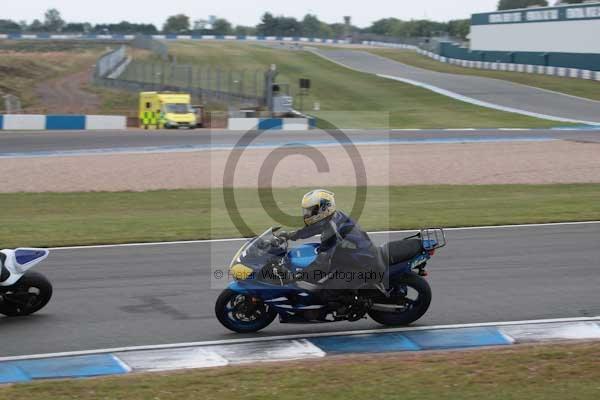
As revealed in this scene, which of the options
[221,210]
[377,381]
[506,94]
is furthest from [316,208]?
[506,94]

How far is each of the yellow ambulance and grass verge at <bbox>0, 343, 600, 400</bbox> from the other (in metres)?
32.8

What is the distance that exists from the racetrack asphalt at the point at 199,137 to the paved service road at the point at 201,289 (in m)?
17.7

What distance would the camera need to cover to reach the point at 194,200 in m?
20.7

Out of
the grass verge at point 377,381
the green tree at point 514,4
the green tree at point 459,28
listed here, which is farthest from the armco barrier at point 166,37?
the grass verge at point 377,381

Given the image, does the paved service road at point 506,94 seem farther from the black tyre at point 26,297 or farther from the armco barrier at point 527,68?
the black tyre at point 26,297

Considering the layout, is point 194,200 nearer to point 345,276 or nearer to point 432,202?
point 432,202

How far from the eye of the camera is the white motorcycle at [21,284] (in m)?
9.88

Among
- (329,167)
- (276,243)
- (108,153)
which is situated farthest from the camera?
(108,153)

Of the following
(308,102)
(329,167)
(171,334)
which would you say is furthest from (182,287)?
(308,102)

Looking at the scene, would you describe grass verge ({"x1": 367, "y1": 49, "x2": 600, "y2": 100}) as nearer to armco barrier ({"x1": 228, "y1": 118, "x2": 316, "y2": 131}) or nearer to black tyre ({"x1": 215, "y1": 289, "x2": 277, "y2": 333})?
armco barrier ({"x1": 228, "y1": 118, "x2": 316, "y2": 131})

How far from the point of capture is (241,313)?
Answer: 31.7ft

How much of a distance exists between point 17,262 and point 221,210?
951cm

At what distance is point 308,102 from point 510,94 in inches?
516

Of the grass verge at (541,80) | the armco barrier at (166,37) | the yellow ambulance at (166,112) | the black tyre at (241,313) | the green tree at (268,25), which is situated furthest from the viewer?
the green tree at (268,25)
